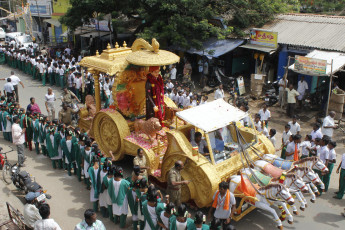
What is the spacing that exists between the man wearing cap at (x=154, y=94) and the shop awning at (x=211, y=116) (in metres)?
1.40

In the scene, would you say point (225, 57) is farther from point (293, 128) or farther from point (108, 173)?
point (108, 173)

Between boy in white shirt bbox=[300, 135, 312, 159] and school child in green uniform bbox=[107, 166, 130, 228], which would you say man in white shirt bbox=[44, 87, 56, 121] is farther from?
boy in white shirt bbox=[300, 135, 312, 159]

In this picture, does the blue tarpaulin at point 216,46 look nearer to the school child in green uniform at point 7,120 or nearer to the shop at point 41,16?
the school child in green uniform at point 7,120

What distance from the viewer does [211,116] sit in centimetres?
808

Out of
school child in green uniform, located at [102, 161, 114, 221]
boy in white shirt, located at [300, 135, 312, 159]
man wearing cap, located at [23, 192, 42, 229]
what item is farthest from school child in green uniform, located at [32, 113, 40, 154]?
boy in white shirt, located at [300, 135, 312, 159]

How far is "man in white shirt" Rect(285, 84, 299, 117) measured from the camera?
13500 mm

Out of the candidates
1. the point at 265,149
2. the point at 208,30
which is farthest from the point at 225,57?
the point at 265,149

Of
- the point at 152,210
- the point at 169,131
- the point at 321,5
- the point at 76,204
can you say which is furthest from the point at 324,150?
the point at 321,5

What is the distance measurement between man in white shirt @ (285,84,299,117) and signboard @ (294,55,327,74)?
781 millimetres

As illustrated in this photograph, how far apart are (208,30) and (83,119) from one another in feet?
29.2

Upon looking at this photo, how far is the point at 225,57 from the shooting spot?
63.2ft

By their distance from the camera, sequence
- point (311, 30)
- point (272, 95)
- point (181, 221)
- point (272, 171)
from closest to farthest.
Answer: point (181, 221) → point (272, 171) → point (272, 95) → point (311, 30)

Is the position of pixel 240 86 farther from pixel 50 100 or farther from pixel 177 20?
pixel 50 100

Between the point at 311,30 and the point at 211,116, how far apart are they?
34.6ft
